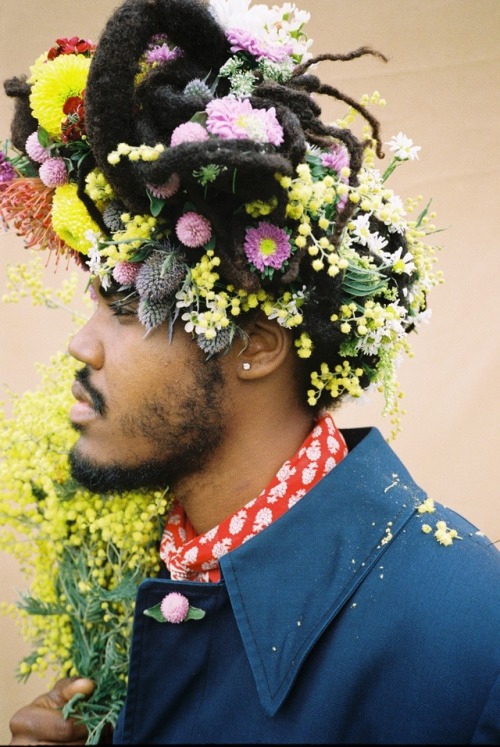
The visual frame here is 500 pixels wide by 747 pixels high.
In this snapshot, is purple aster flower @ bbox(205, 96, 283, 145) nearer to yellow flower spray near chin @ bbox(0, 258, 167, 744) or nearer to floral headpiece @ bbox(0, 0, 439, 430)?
floral headpiece @ bbox(0, 0, 439, 430)

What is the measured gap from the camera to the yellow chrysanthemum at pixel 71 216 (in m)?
1.65

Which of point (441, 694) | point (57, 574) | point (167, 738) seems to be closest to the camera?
point (441, 694)

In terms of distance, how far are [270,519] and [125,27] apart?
1.07m

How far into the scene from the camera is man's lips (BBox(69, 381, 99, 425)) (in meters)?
1.79

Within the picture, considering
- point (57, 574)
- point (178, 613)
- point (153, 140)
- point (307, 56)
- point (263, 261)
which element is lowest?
point (57, 574)

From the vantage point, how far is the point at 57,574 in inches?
78.6

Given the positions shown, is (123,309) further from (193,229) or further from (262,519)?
(262,519)

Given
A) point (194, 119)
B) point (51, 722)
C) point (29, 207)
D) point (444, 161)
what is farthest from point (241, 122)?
point (444, 161)

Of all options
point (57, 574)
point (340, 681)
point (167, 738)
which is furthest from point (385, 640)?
point (57, 574)

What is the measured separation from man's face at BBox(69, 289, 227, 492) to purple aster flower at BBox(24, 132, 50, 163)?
33cm

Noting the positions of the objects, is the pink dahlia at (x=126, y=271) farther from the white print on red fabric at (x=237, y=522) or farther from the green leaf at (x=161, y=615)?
the green leaf at (x=161, y=615)

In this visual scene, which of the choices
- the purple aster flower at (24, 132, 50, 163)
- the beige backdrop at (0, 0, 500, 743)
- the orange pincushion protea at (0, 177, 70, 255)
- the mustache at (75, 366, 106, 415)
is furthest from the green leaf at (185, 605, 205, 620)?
the beige backdrop at (0, 0, 500, 743)

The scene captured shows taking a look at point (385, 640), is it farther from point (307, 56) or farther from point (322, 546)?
point (307, 56)

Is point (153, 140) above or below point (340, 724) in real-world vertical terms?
above
